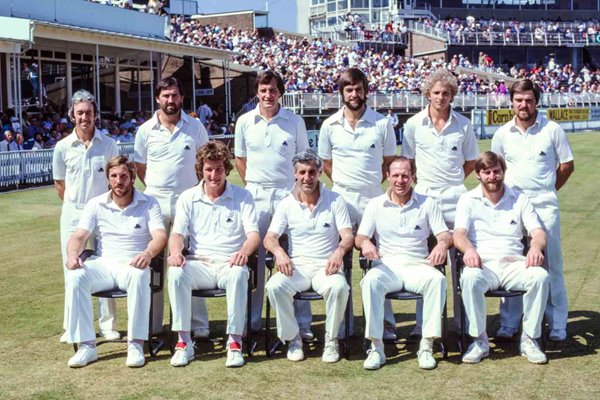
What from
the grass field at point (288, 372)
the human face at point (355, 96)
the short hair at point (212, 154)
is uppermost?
the human face at point (355, 96)

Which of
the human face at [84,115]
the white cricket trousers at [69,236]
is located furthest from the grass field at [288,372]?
the human face at [84,115]

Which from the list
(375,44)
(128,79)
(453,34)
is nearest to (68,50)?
(128,79)

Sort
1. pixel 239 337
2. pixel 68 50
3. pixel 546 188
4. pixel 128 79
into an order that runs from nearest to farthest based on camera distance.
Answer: pixel 239 337, pixel 546 188, pixel 68 50, pixel 128 79

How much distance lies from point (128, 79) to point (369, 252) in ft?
100

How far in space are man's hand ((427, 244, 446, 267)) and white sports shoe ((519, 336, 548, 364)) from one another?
0.84 metres

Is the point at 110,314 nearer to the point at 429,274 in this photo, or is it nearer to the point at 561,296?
the point at 429,274

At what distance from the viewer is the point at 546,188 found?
22.2 feet

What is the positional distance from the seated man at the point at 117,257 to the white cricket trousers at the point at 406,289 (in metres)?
1.64

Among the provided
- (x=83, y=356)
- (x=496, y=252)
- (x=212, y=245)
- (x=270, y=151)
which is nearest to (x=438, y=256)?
(x=496, y=252)

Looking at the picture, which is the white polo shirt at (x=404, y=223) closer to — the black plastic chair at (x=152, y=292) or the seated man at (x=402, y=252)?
the seated man at (x=402, y=252)

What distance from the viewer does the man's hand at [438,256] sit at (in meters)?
6.40

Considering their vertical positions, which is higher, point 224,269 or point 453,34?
point 453,34

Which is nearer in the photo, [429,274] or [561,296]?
[429,274]

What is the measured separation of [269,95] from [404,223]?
59.6 inches
